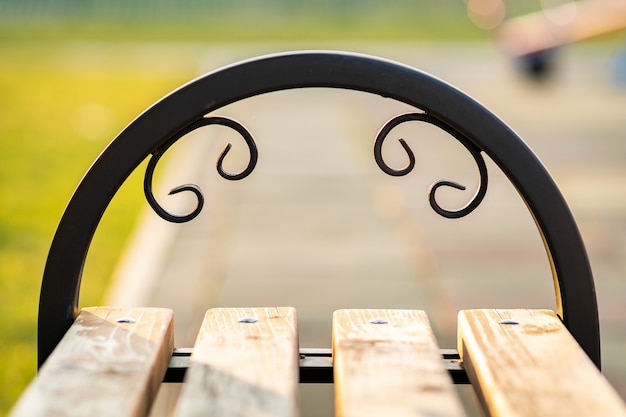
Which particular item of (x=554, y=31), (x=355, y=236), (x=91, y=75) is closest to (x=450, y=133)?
(x=355, y=236)

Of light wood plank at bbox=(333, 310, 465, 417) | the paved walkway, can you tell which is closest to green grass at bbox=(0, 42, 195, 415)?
the paved walkway

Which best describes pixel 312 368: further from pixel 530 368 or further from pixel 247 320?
pixel 530 368

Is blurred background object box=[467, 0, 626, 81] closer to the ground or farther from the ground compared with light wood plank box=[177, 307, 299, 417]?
farther from the ground

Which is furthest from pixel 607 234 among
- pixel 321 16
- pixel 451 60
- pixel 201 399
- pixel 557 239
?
pixel 321 16

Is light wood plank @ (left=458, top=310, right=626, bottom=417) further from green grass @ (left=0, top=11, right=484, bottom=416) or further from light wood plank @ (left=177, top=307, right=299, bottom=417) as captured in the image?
green grass @ (left=0, top=11, right=484, bottom=416)

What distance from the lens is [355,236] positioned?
563 centimetres

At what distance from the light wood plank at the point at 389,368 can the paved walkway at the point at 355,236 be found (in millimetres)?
1680

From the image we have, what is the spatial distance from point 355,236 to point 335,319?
412 cm

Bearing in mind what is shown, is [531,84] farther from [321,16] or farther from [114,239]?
[321,16]

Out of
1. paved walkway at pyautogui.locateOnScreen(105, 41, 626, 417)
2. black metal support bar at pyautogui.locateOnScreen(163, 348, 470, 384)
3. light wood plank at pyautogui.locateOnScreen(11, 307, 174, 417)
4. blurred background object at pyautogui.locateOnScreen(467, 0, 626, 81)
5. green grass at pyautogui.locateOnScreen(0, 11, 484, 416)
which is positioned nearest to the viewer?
light wood plank at pyautogui.locateOnScreen(11, 307, 174, 417)

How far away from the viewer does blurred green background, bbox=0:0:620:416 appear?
515 centimetres

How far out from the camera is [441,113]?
1.46 m

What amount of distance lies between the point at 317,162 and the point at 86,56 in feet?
38.2

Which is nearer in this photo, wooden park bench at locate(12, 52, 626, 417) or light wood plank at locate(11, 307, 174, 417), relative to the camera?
light wood plank at locate(11, 307, 174, 417)
